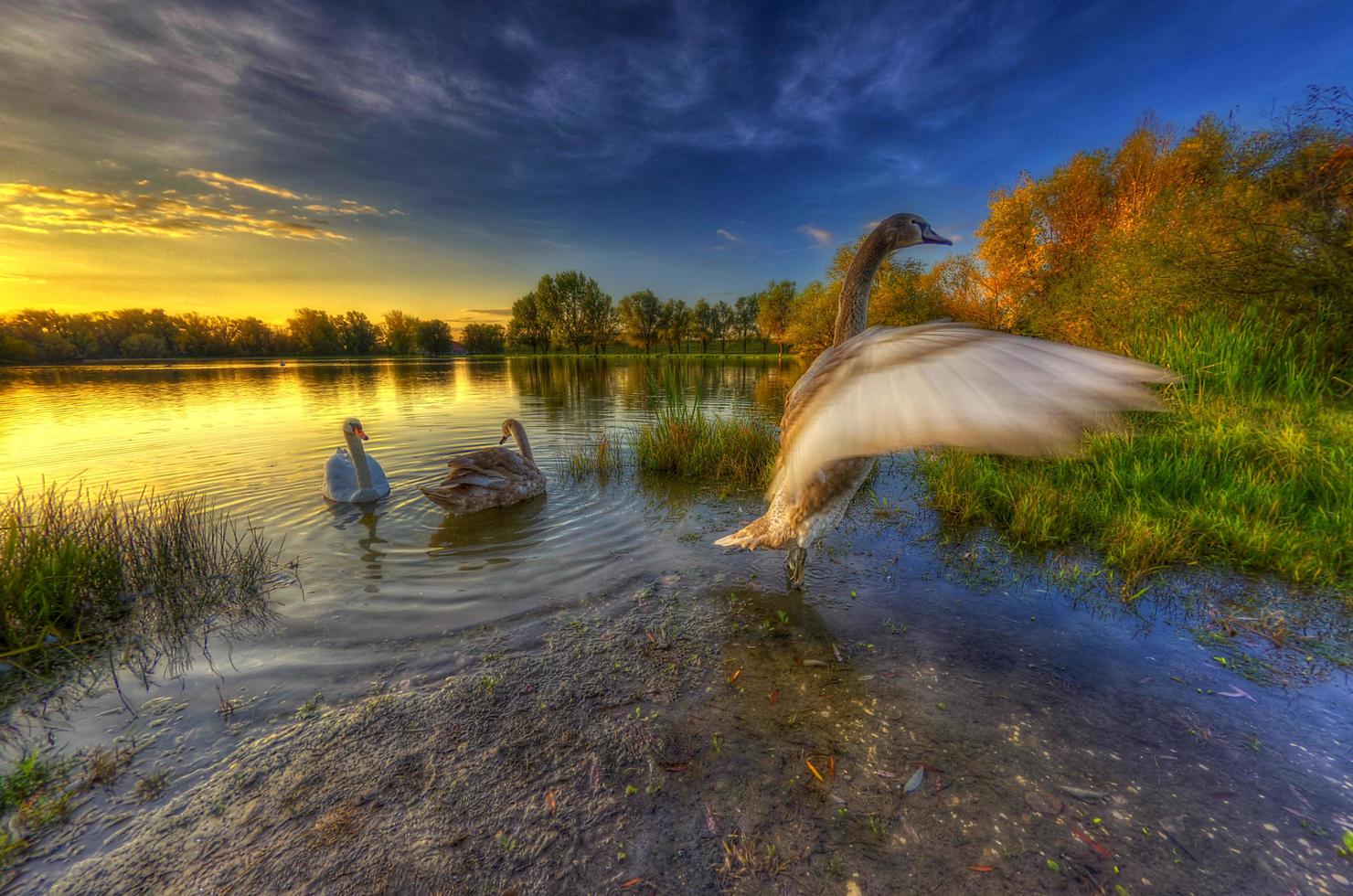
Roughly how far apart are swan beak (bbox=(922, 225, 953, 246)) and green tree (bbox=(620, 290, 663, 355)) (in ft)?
265

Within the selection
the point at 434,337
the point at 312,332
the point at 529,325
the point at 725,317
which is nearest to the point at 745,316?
the point at 725,317

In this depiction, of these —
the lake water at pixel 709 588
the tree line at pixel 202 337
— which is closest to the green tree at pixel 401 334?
the tree line at pixel 202 337

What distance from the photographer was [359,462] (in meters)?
7.04

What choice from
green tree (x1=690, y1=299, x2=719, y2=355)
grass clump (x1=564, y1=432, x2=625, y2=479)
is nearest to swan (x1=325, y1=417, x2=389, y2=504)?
grass clump (x1=564, y1=432, x2=625, y2=479)

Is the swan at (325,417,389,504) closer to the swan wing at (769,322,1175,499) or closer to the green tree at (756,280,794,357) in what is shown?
the swan wing at (769,322,1175,499)

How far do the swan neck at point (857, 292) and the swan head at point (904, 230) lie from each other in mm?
232

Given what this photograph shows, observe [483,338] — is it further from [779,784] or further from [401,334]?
[779,784]

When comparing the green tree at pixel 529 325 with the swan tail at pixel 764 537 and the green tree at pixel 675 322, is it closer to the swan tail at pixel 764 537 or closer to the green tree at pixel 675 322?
the green tree at pixel 675 322

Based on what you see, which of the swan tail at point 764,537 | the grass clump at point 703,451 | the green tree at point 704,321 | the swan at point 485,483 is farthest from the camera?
the green tree at point 704,321

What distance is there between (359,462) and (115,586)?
10.2 feet

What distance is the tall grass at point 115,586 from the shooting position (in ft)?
11.1

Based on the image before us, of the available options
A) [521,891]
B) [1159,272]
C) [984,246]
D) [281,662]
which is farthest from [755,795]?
[984,246]

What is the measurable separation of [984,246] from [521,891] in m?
33.1

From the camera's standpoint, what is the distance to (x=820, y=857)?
1841mm
